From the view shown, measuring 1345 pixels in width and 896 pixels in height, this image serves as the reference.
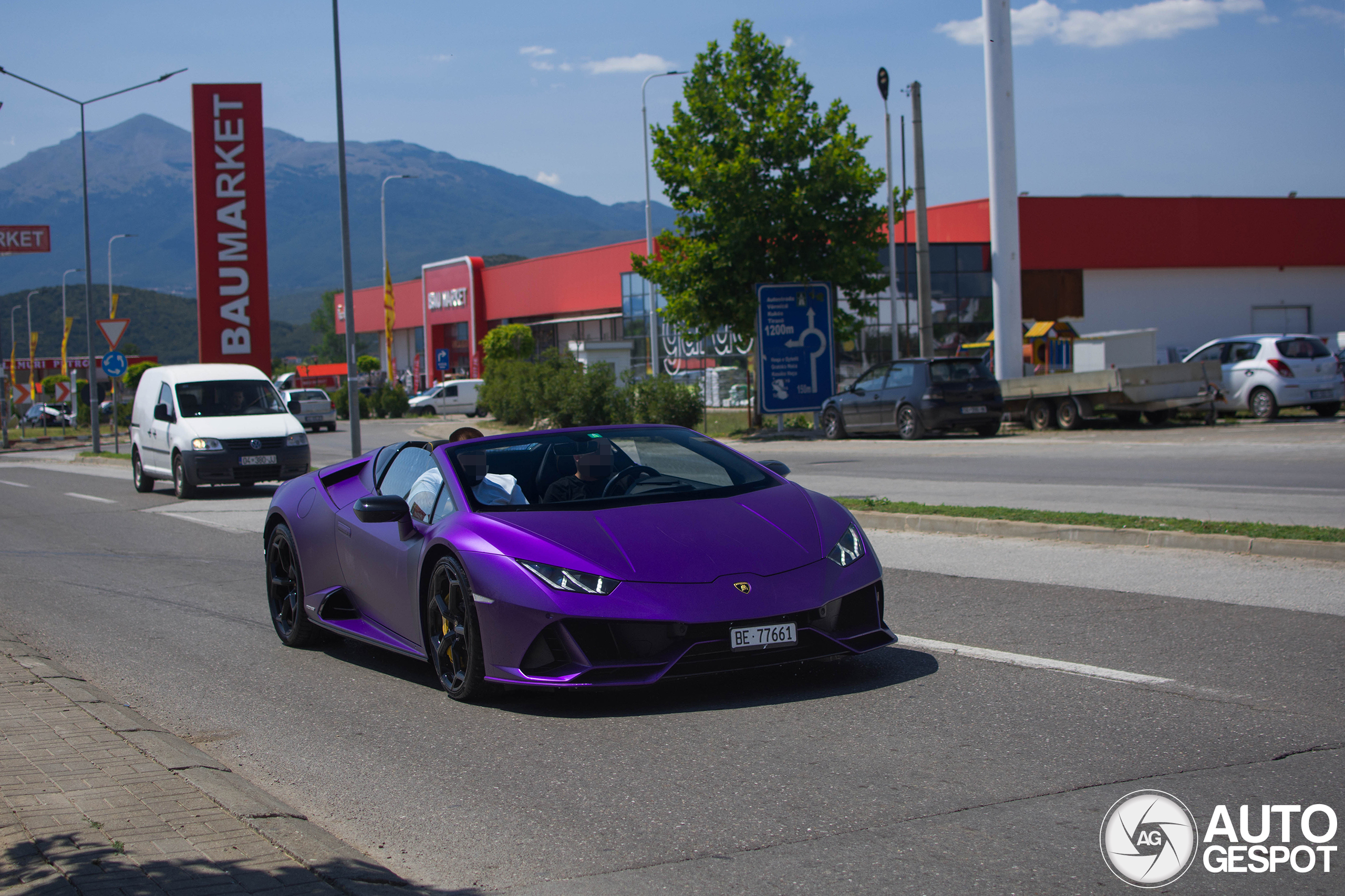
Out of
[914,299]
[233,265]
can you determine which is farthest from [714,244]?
[914,299]

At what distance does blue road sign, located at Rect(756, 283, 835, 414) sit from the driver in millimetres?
23800

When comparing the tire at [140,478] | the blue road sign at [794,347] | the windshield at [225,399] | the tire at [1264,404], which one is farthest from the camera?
the blue road sign at [794,347]

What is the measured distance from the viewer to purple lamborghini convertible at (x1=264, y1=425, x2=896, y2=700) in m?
5.17

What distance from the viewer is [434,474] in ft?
20.8

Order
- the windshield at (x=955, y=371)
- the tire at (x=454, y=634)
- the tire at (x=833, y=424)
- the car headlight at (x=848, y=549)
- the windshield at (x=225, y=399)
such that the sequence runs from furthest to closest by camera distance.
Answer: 1. the tire at (x=833, y=424)
2. the windshield at (x=955, y=371)
3. the windshield at (x=225, y=399)
4. the car headlight at (x=848, y=549)
5. the tire at (x=454, y=634)

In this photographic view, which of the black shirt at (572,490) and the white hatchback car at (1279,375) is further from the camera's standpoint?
the white hatchback car at (1279,375)

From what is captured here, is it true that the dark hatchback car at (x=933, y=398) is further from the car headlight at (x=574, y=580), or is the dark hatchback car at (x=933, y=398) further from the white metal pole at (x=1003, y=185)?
the car headlight at (x=574, y=580)

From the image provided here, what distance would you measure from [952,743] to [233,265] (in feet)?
103

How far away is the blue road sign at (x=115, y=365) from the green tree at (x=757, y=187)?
1454cm

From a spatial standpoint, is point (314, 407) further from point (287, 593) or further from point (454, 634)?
point (454, 634)

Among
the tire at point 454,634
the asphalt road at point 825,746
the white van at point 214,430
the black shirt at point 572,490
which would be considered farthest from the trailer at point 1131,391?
the tire at point 454,634

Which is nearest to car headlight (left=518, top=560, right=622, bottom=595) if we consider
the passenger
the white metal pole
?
the passenger

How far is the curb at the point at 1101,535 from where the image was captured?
871 centimetres

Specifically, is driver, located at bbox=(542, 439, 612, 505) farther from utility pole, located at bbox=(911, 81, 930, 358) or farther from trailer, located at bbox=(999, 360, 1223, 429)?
A: utility pole, located at bbox=(911, 81, 930, 358)
